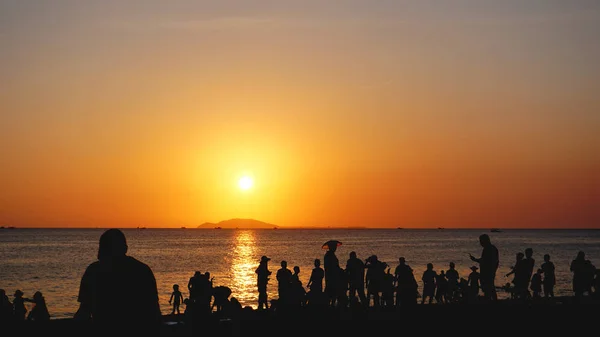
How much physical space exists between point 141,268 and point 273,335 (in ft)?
31.3

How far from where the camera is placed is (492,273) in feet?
63.8

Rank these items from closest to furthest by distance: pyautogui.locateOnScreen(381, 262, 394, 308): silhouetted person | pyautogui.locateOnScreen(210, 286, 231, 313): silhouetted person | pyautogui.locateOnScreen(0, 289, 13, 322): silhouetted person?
pyautogui.locateOnScreen(0, 289, 13, 322): silhouetted person, pyautogui.locateOnScreen(210, 286, 231, 313): silhouetted person, pyautogui.locateOnScreen(381, 262, 394, 308): silhouetted person

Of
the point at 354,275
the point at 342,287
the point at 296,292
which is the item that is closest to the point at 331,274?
the point at 342,287

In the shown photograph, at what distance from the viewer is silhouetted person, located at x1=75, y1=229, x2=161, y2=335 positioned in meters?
6.71

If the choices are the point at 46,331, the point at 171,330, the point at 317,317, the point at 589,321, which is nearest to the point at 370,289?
the point at 317,317

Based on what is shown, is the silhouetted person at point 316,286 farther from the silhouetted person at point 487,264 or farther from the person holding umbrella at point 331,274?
the silhouetted person at point 487,264

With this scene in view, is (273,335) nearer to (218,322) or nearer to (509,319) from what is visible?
(218,322)

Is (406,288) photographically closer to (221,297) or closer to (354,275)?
(354,275)

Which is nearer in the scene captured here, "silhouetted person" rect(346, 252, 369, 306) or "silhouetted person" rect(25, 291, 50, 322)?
"silhouetted person" rect(25, 291, 50, 322)

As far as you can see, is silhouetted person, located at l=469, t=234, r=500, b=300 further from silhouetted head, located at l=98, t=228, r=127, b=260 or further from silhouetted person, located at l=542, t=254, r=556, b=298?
silhouetted head, located at l=98, t=228, r=127, b=260

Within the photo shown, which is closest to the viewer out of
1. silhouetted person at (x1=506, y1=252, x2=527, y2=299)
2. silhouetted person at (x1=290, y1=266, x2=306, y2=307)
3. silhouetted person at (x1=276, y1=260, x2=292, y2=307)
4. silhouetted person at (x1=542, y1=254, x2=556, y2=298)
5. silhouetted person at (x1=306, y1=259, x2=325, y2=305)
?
silhouetted person at (x1=290, y1=266, x2=306, y2=307)

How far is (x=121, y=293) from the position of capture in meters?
6.75

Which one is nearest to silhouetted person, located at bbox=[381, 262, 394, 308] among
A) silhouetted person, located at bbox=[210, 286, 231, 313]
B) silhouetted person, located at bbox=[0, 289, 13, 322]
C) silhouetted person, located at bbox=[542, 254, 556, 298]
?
silhouetted person, located at bbox=[542, 254, 556, 298]

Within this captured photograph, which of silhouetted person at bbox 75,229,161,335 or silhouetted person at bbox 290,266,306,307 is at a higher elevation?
silhouetted person at bbox 75,229,161,335
